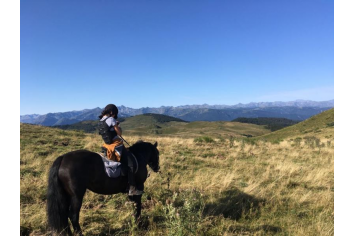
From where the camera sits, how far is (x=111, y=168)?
14.7ft

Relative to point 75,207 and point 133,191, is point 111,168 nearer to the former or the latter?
point 133,191

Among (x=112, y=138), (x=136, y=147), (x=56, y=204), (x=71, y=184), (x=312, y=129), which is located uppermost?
(x=112, y=138)

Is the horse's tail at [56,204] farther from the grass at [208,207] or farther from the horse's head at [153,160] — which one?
the horse's head at [153,160]

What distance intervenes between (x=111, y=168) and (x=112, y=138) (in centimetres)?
71

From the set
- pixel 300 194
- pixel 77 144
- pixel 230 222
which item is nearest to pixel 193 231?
pixel 230 222

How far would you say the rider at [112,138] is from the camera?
4578 millimetres

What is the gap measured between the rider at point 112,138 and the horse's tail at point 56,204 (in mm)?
1064

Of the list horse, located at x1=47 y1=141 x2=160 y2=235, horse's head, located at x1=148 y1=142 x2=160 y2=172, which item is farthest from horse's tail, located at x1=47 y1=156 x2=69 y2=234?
horse's head, located at x1=148 y1=142 x2=160 y2=172

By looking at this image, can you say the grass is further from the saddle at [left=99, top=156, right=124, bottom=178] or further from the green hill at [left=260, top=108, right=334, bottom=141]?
the green hill at [left=260, top=108, right=334, bottom=141]

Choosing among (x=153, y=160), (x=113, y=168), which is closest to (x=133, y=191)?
(x=113, y=168)

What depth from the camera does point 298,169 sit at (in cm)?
991

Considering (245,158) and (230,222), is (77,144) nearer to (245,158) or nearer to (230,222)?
(245,158)

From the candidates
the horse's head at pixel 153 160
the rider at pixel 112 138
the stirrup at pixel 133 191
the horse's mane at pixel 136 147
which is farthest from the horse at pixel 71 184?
the horse's head at pixel 153 160
